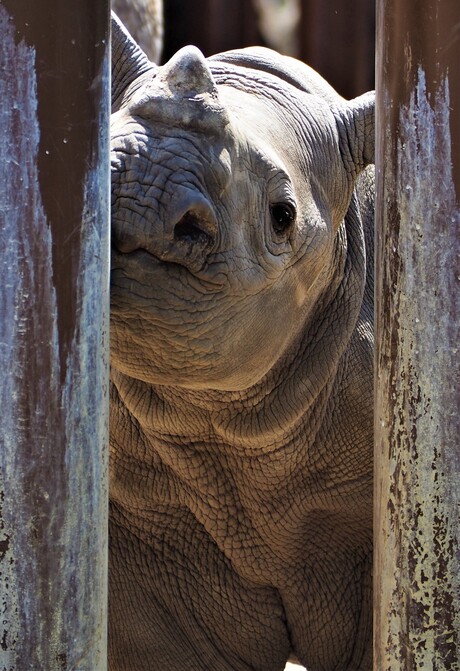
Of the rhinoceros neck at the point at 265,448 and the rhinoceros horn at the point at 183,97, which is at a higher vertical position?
the rhinoceros horn at the point at 183,97

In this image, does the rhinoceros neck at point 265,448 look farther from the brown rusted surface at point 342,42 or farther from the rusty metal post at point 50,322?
the brown rusted surface at point 342,42

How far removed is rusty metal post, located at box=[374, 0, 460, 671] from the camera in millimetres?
2381

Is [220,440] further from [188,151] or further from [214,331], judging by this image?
[188,151]

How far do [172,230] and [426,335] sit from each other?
63 centimetres

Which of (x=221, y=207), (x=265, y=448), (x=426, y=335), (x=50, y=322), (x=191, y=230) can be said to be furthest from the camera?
(x=265, y=448)

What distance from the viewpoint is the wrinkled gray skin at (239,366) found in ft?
9.54

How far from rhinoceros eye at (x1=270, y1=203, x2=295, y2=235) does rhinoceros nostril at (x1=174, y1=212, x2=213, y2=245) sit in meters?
0.45

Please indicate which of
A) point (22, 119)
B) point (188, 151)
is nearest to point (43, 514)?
point (22, 119)

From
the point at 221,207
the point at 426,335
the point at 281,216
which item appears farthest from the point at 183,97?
the point at 426,335

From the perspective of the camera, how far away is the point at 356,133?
3846 mm

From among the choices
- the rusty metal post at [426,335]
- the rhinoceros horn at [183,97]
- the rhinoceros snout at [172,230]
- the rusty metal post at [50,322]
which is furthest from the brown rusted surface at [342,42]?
the rusty metal post at [50,322]

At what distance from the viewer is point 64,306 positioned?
2262 mm

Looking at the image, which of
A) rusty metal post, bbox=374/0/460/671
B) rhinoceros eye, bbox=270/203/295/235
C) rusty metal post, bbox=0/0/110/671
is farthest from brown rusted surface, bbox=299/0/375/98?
rusty metal post, bbox=0/0/110/671

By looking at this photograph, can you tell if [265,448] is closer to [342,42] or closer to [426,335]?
[426,335]
